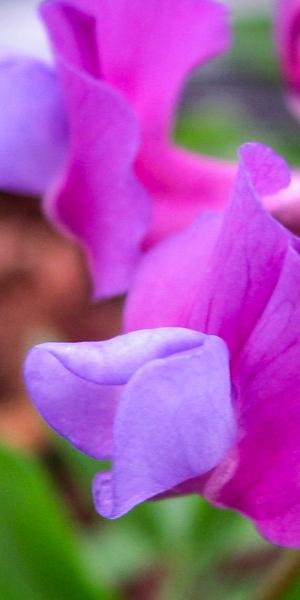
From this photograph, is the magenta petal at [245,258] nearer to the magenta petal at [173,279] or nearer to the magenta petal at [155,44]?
the magenta petal at [173,279]

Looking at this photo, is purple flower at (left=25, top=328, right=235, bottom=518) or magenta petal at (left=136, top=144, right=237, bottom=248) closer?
purple flower at (left=25, top=328, right=235, bottom=518)

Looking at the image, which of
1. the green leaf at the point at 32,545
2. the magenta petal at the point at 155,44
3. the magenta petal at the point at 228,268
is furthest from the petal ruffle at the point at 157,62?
the green leaf at the point at 32,545

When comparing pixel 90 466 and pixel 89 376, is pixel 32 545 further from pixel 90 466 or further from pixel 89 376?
pixel 89 376

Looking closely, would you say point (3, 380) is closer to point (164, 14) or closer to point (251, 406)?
point (164, 14)

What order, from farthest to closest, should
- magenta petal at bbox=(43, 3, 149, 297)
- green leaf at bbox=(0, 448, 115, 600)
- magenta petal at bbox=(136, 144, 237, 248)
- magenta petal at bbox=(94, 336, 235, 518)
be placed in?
green leaf at bbox=(0, 448, 115, 600), magenta petal at bbox=(136, 144, 237, 248), magenta petal at bbox=(43, 3, 149, 297), magenta petal at bbox=(94, 336, 235, 518)

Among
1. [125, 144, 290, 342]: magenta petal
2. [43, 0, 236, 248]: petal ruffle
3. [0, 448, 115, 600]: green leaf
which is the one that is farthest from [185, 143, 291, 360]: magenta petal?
[0, 448, 115, 600]: green leaf

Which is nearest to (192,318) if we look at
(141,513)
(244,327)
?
(244,327)

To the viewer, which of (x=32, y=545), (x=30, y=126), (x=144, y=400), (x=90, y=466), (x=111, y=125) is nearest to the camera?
(x=144, y=400)

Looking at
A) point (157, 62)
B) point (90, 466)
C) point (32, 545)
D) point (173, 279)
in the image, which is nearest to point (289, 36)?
point (157, 62)

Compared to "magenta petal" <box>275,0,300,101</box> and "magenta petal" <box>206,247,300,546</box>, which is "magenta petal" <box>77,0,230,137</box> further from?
"magenta petal" <box>206,247,300,546</box>
